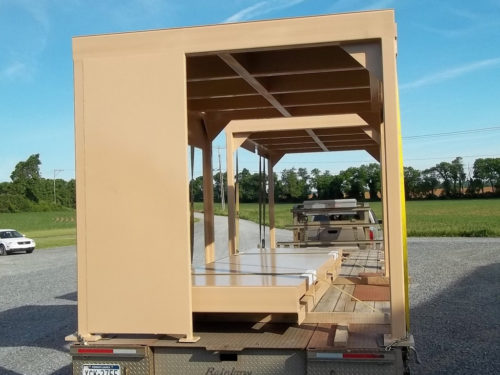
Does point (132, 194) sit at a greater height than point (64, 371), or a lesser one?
greater

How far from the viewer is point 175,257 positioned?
396 centimetres

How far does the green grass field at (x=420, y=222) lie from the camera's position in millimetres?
35506

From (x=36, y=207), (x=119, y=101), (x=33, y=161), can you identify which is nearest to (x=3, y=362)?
(x=119, y=101)

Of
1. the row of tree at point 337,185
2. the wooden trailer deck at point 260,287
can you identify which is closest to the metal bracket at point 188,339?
the wooden trailer deck at point 260,287

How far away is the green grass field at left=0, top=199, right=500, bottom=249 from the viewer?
3551 centimetres

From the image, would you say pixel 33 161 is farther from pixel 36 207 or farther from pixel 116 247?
pixel 116 247

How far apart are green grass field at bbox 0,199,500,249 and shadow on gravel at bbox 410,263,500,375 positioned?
14.3 feet

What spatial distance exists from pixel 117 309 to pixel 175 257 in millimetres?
535

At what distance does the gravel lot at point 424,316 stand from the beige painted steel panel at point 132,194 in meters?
3.72

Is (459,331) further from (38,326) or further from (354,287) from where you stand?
(38,326)

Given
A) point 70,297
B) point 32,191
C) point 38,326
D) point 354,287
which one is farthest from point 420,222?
point 32,191

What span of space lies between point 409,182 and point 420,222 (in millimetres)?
43844

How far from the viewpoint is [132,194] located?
4.04 metres

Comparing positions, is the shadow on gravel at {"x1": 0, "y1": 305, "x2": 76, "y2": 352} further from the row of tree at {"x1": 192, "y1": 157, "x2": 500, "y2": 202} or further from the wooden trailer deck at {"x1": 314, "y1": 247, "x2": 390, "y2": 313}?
the row of tree at {"x1": 192, "y1": 157, "x2": 500, "y2": 202}
